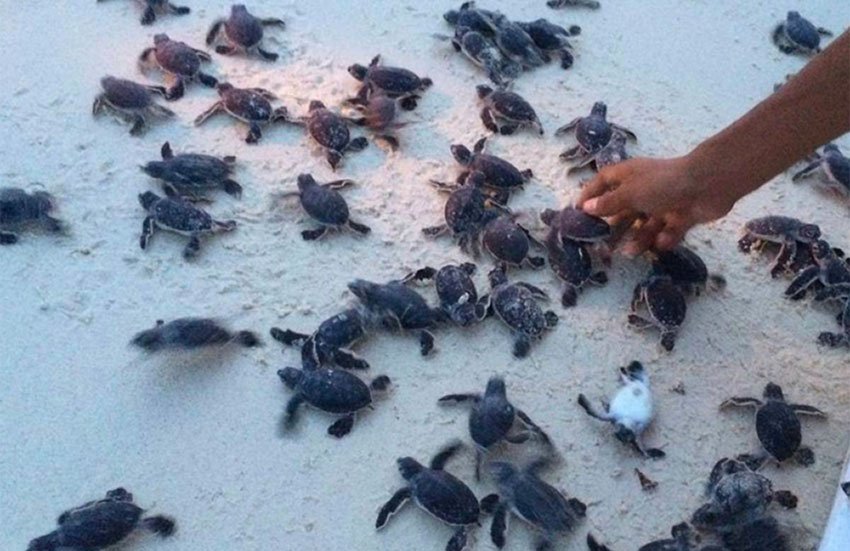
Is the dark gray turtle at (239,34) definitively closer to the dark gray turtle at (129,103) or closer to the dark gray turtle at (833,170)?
the dark gray turtle at (129,103)

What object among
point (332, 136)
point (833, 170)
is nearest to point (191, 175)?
point (332, 136)

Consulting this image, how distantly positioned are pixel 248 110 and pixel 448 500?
143cm

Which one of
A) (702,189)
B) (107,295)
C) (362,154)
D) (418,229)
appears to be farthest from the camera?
(362,154)

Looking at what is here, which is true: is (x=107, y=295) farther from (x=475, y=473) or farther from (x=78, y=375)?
(x=475, y=473)

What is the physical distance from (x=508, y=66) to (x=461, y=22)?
0.25m

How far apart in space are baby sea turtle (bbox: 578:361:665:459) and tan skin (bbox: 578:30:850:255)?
42cm

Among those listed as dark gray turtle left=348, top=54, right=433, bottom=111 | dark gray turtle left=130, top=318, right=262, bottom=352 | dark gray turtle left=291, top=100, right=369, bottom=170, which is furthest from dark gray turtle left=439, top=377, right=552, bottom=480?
dark gray turtle left=348, top=54, right=433, bottom=111

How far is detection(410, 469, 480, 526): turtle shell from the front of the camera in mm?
1842

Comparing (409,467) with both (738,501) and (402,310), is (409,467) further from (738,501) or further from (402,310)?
(738,501)

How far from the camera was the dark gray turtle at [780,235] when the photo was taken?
8.18 feet

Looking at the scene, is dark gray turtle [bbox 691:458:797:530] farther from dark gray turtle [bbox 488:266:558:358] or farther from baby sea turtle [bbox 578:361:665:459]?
dark gray turtle [bbox 488:266:558:358]

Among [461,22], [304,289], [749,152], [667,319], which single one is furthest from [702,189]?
[461,22]

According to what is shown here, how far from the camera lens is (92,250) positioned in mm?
2350

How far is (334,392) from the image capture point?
201 cm
